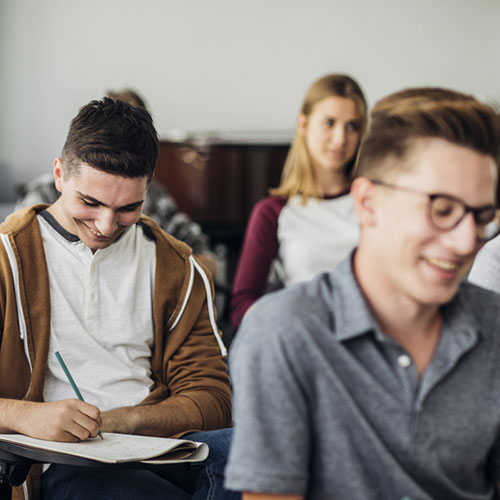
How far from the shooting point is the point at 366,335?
984 millimetres

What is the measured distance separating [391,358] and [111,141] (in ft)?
2.35

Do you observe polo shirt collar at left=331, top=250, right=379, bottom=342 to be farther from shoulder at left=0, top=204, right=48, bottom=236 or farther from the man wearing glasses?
shoulder at left=0, top=204, right=48, bottom=236

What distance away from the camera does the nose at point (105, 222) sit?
1.42m

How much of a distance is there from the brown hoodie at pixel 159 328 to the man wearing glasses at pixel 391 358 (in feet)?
1.80

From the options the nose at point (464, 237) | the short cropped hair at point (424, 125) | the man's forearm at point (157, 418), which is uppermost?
the short cropped hair at point (424, 125)

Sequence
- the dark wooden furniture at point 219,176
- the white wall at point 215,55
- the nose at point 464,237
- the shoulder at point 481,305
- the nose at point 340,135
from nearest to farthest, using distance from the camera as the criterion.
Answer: the nose at point 464,237 → the shoulder at point 481,305 → the nose at point 340,135 → the dark wooden furniture at point 219,176 → the white wall at point 215,55

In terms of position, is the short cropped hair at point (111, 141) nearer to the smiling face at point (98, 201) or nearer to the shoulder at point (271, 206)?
the smiling face at point (98, 201)

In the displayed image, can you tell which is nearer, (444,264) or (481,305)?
(444,264)

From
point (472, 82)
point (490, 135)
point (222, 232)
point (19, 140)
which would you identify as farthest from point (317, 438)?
point (472, 82)

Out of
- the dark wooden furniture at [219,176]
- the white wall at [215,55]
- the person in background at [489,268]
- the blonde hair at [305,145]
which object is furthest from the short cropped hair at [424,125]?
the white wall at [215,55]

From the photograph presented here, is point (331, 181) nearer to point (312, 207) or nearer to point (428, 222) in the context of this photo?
point (312, 207)

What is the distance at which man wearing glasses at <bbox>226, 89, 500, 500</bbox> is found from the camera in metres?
0.94

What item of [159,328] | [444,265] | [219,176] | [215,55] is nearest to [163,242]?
[159,328]

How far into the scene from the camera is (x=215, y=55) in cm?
508
